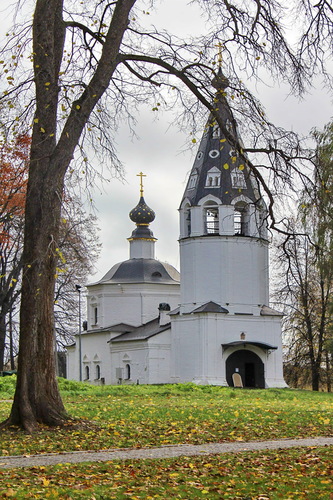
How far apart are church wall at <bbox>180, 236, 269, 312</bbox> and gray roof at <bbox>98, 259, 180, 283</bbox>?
13.2m

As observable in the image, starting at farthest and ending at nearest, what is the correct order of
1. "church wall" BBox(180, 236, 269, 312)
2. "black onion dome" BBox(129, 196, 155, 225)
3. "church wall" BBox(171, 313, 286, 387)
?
"black onion dome" BBox(129, 196, 155, 225) < "church wall" BBox(180, 236, 269, 312) < "church wall" BBox(171, 313, 286, 387)

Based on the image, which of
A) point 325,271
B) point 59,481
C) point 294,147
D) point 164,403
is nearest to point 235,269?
point 325,271

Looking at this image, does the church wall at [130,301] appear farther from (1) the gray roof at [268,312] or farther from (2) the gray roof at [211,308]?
(2) the gray roof at [211,308]

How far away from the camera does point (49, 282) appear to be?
17219mm

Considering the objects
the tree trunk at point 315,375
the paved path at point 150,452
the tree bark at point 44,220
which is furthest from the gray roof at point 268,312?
the paved path at point 150,452

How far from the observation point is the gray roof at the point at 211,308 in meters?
53.1

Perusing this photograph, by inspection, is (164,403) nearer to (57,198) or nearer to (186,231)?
(57,198)

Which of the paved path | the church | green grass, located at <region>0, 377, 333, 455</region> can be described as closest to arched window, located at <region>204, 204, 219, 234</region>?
the church

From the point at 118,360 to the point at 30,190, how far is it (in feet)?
150

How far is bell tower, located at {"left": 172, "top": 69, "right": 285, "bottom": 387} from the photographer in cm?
5338

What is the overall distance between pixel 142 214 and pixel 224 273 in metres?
16.7

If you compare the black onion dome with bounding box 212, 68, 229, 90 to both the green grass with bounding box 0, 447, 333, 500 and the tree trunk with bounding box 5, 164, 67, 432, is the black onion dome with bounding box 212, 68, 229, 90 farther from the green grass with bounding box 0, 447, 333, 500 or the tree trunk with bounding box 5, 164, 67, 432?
the green grass with bounding box 0, 447, 333, 500

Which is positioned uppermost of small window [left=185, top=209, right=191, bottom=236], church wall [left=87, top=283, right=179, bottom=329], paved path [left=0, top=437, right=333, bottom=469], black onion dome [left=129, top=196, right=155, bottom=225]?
black onion dome [left=129, top=196, right=155, bottom=225]

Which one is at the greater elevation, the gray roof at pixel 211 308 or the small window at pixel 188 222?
the small window at pixel 188 222
